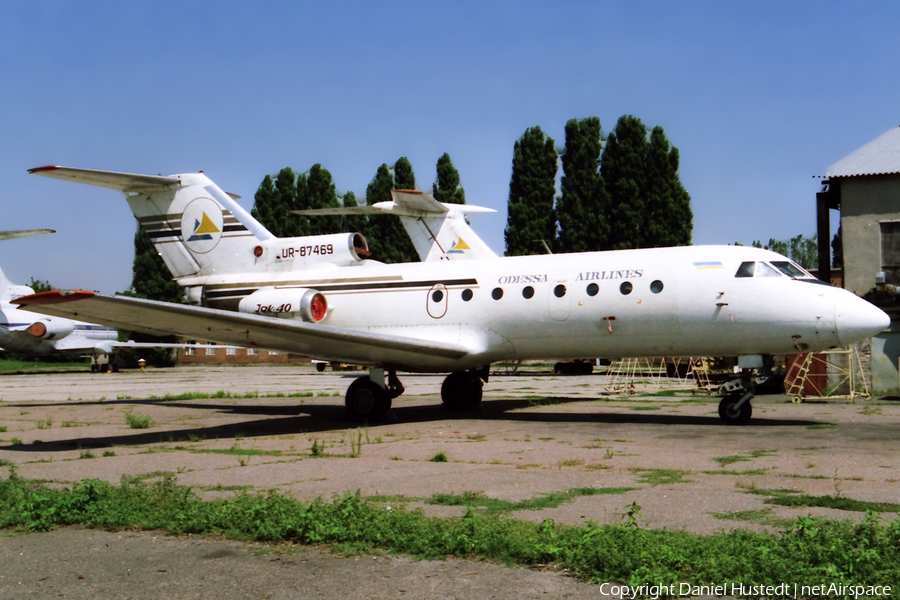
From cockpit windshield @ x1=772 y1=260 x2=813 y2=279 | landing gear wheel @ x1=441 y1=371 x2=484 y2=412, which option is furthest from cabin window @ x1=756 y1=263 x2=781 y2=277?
landing gear wheel @ x1=441 y1=371 x2=484 y2=412

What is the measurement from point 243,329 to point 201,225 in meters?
6.14

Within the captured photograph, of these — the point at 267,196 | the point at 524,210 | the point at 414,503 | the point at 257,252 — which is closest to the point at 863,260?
the point at 257,252

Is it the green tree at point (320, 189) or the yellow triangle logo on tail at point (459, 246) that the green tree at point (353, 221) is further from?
the yellow triangle logo on tail at point (459, 246)

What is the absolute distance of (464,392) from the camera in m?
17.6

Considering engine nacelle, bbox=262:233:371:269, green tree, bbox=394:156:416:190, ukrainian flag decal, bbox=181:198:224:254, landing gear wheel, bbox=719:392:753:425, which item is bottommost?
landing gear wheel, bbox=719:392:753:425

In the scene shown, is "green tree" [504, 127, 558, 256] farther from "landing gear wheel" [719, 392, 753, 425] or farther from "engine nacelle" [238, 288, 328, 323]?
"landing gear wheel" [719, 392, 753, 425]

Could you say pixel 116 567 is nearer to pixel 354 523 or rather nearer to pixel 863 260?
pixel 354 523

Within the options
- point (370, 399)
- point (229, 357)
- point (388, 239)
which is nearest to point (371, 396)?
point (370, 399)

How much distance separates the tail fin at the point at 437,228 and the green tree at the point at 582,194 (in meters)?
25.1

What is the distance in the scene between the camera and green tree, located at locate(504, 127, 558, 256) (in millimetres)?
51250

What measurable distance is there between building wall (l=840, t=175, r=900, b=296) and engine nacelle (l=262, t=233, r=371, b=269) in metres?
13.3

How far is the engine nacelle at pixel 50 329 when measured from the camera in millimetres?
42500

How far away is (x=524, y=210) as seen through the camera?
51438 mm

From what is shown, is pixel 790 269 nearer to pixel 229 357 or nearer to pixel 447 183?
pixel 447 183
